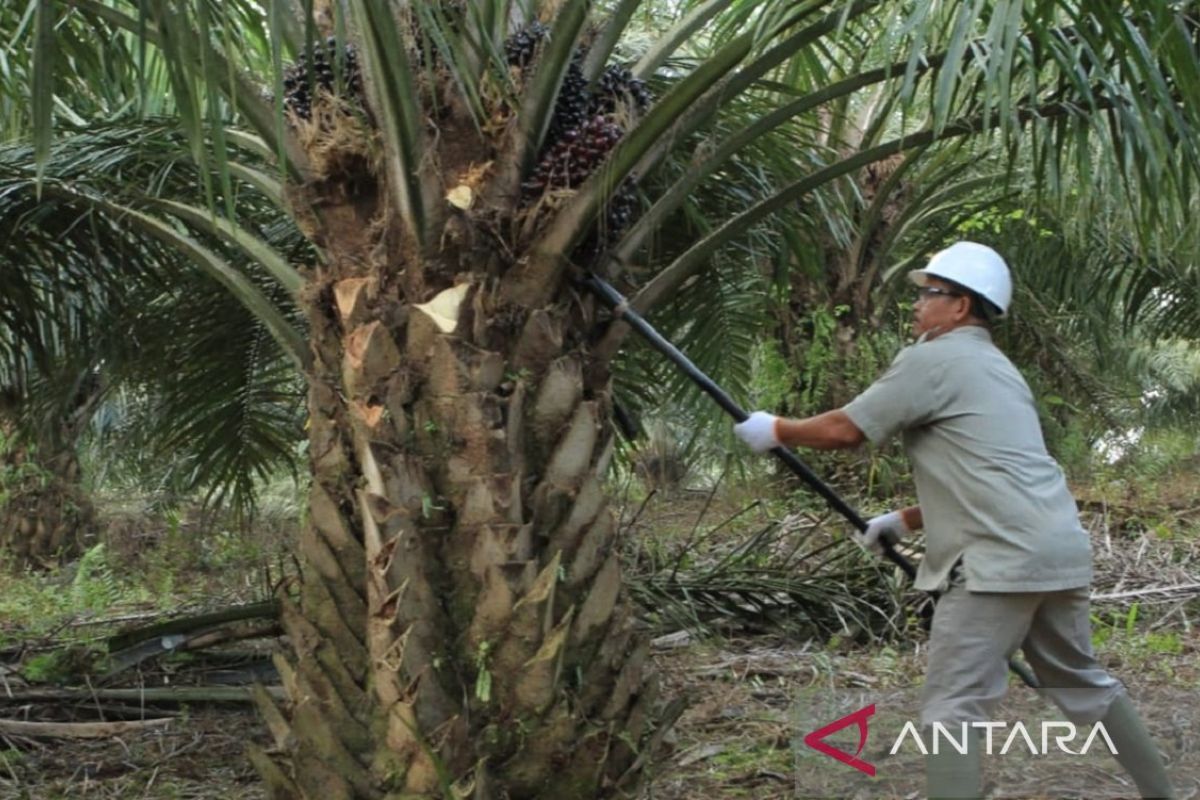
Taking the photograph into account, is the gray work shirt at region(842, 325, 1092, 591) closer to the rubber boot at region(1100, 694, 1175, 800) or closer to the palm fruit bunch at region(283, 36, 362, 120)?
the rubber boot at region(1100, 694, 1175, 800)

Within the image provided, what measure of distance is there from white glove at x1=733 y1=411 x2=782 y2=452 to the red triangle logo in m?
1.13

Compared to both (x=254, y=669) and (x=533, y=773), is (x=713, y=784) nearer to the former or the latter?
(x=533, y=773)

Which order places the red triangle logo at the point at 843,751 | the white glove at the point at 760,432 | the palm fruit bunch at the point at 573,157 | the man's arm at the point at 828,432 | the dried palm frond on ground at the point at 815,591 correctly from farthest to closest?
1. the dried palm frond on ground at the point at 815,591
2. the red triangle logo at the point at 843,751
3. the palm fruit bunch at the point at 573,157
4. the white glove at the point at 760,432
5. the man's arm at the point at 828,432

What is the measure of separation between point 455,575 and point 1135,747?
75.8 inches

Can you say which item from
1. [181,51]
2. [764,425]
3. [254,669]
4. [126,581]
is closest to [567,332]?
[764,425]

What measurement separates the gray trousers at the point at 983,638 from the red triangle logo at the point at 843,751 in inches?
36.2

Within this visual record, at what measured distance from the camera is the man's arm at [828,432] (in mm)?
3889

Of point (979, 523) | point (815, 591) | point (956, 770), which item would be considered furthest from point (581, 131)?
point (815, 591)

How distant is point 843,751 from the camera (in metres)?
4.73

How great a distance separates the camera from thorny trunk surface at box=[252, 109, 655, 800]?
399 cm

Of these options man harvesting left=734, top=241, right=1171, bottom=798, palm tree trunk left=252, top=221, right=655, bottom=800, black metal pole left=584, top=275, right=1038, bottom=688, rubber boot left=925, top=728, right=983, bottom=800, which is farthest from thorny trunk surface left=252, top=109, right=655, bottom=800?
rubber boot left=925, top=728, right=983, bottom=800

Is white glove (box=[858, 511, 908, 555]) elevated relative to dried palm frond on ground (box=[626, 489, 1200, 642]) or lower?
elevated

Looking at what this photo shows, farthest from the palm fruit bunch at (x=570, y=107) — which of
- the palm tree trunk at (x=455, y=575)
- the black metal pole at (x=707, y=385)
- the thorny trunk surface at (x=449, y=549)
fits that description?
the palm tree trunk at (x=455, y=575)

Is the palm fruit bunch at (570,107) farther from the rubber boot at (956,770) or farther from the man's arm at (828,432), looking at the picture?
the rubber boot at (956,770)
